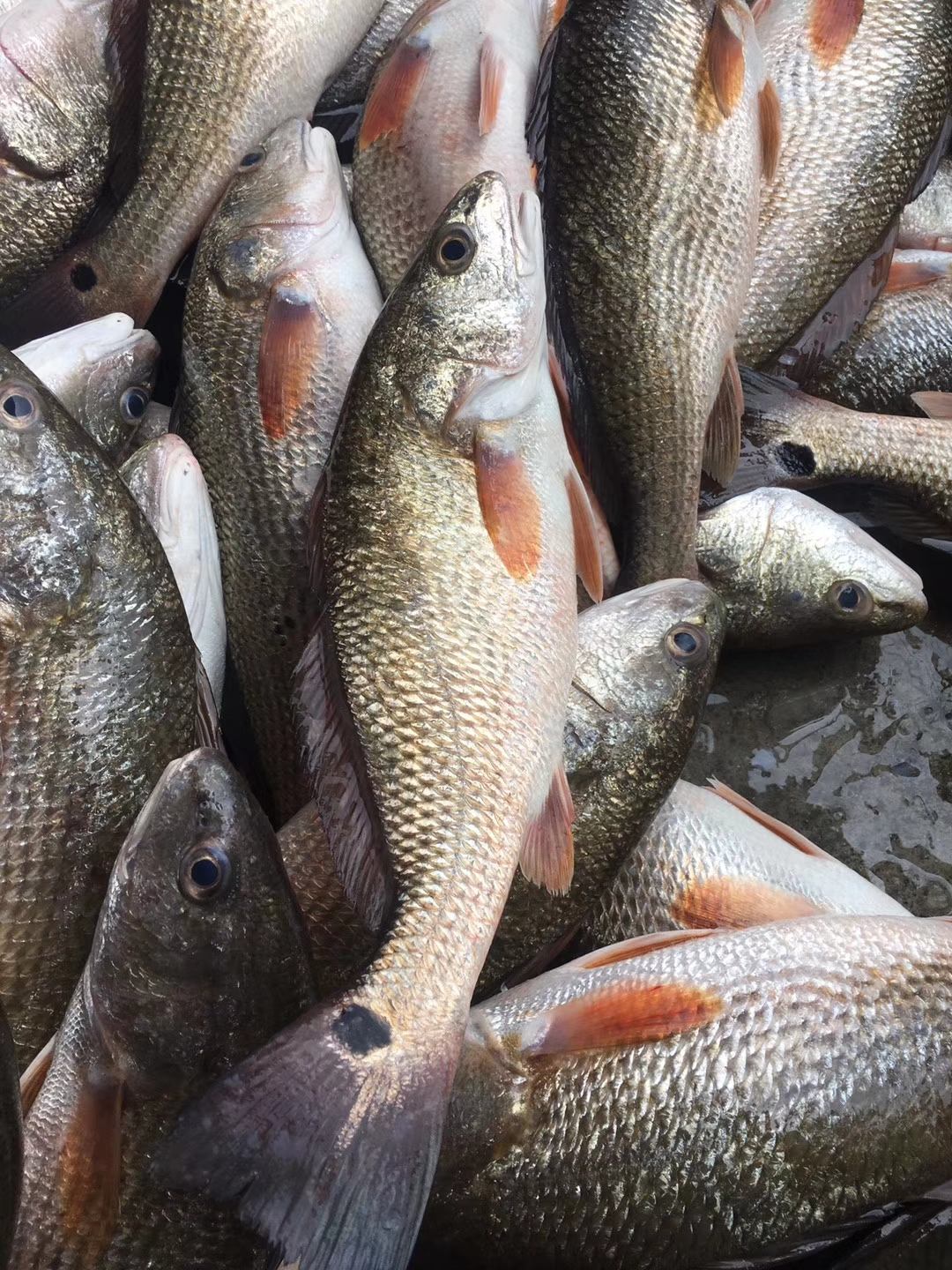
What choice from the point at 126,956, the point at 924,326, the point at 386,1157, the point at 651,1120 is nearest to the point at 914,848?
the point at 651,1120

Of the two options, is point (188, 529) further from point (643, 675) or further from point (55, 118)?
point (55, 118)

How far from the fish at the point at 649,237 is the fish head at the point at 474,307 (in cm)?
31

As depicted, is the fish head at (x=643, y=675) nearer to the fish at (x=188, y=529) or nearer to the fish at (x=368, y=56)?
the fish at (x=188, y=529)

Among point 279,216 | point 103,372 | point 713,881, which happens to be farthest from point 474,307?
point 713,881

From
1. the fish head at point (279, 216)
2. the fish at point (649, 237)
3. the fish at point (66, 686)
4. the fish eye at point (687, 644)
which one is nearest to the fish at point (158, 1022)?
the fish at point (66, 686)

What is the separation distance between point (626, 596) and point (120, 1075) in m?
1.40

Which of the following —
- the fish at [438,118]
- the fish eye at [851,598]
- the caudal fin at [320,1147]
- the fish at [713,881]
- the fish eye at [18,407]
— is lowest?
the fish at [713,881]

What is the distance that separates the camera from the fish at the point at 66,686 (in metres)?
1.84

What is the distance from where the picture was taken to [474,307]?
2127 mm

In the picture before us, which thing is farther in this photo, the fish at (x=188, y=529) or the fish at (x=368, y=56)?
the fish at (x=368, y=56)

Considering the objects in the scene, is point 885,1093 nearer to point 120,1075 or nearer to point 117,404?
point 120,1075

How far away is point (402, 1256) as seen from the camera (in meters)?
1.46

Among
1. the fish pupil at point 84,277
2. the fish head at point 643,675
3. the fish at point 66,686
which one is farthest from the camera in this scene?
the fish pupil at point 84,277

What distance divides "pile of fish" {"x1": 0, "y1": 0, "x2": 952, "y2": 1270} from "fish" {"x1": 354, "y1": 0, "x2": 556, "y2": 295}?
0.05 feet
